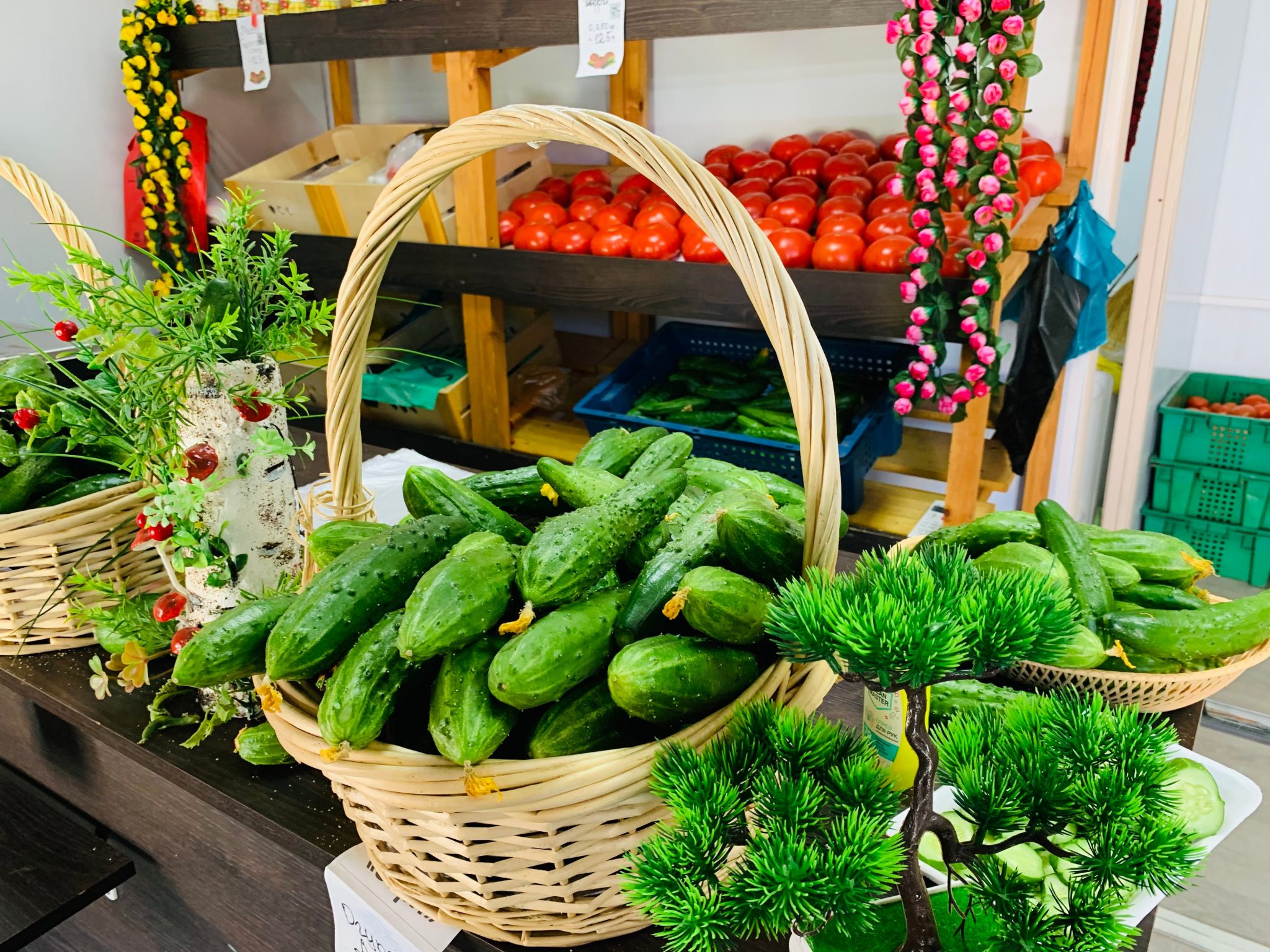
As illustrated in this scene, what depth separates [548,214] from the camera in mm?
2387

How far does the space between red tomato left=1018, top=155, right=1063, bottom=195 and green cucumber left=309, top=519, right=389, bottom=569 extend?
5.35ft

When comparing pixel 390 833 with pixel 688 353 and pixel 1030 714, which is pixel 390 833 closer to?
pixel 1030 714

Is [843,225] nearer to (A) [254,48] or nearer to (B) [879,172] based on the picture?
(B) [879,172]

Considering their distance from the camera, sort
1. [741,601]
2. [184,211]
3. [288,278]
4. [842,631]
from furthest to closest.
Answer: [184,211], [288,278], [741,601], [842,631]

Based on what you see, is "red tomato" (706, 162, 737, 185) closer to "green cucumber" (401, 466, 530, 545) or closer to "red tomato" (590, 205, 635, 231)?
"red tomato" (590, 205, 635, 231)

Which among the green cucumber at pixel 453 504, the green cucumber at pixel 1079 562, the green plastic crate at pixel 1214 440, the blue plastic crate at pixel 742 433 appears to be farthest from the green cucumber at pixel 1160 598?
the green plastic crate at pixel 1214 440

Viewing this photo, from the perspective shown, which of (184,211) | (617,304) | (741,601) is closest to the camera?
(741,601)

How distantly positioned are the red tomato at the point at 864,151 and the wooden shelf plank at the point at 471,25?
64cm

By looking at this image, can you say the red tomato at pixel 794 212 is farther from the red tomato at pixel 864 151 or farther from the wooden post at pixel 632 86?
the wooden post at pixel 632 86

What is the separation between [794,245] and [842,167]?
0.42 m

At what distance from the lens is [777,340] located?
64cm

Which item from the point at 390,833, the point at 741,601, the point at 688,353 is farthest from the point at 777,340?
the point at 688,353

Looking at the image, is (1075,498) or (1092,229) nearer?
(1092,229)

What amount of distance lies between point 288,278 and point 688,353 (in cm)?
187
